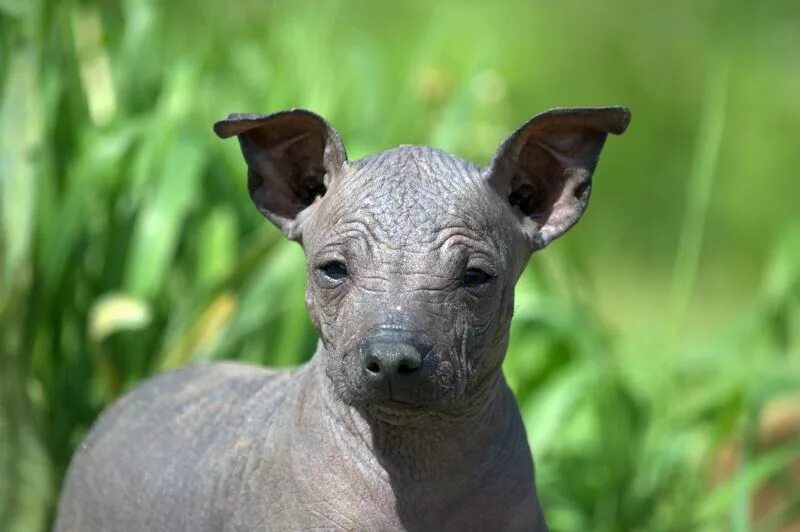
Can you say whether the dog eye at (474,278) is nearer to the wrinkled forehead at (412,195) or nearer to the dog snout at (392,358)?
the wrinkled forehead at (412,195)

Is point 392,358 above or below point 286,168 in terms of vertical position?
below

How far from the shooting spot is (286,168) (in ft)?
9.60

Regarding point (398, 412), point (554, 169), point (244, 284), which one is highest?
point (554, 169)

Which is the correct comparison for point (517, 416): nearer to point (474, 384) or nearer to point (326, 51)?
point (474, 384)

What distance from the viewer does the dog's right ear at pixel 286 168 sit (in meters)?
2.88

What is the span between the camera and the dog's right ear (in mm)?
2881

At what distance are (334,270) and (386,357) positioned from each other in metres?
0.27

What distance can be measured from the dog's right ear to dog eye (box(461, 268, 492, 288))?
41 cm

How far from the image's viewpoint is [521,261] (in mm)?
2789

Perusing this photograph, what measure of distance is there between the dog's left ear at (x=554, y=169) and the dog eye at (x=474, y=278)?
0.76 feet

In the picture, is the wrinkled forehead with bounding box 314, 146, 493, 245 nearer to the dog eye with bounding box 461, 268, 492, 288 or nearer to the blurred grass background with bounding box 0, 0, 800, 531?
the dog eye with bounding box 461, 268, 492, 288

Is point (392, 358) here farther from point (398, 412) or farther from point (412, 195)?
point (412, 195)

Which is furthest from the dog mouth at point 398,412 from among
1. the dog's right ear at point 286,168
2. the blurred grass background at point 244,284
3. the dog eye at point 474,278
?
the blurred grass background at point 244,284

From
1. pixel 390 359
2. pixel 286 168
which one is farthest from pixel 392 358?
pixel 286 168
